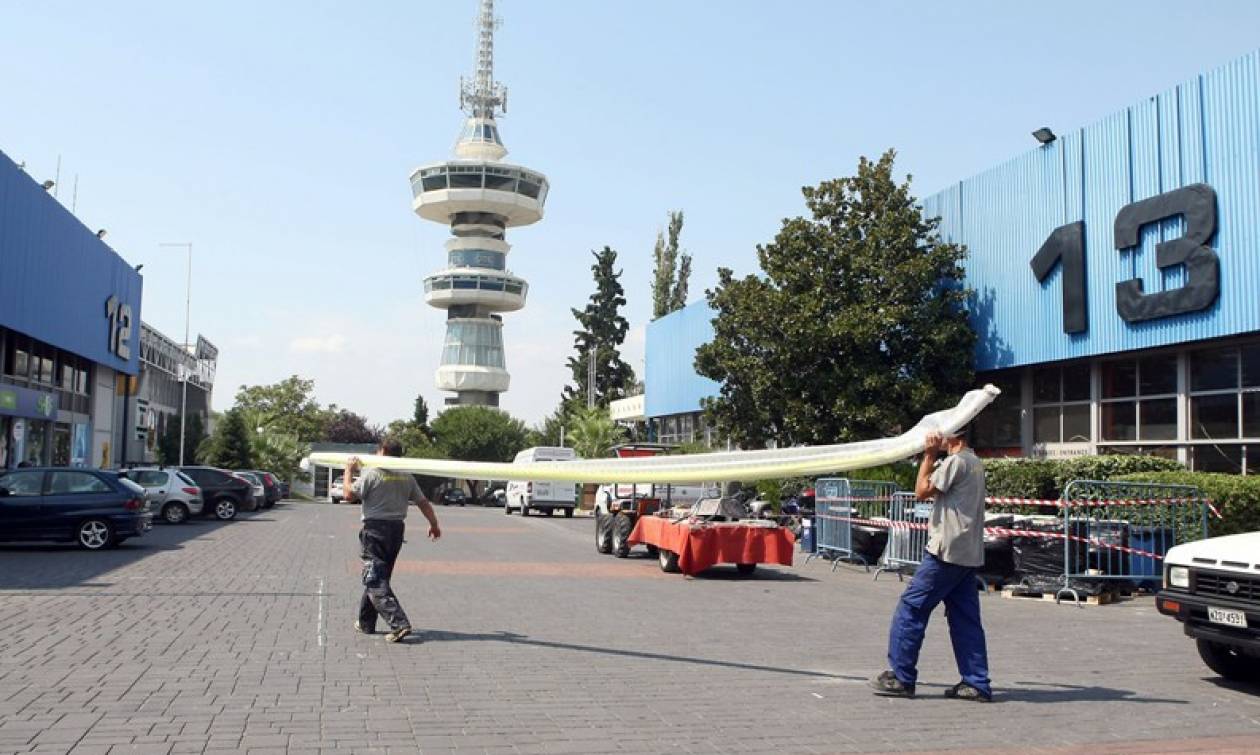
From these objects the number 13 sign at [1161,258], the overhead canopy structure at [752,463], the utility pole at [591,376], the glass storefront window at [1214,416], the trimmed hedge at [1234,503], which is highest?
the utility pole at [591,376]

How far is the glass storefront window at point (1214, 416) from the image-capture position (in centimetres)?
2130

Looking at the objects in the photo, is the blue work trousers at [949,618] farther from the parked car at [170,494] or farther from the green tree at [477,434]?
the green tree at [477,434]

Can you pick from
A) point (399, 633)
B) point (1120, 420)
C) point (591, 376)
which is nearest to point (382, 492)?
point (399, 633)

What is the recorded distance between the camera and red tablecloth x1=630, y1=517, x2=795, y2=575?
58.9 ft

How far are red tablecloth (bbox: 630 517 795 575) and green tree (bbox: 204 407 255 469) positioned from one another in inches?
2051

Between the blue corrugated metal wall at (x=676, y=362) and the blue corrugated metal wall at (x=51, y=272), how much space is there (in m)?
23.2

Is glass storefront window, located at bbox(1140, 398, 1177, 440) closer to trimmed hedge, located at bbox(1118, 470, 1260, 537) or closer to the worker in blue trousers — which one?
trimmed hedge, located at bbox(1118, 470, 1260, 537)

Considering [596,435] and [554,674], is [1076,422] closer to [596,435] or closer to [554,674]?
[554,674]

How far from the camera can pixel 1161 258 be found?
21.5 meters

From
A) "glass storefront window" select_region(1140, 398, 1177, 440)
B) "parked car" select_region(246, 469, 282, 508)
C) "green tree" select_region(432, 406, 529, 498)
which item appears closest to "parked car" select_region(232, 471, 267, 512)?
"parked car" select_region(246, 469, 282, 508)

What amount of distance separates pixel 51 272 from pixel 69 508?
2035 centimetres

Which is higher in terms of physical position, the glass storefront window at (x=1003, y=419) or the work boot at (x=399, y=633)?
the glass storefront window at (x=1003, y=419)

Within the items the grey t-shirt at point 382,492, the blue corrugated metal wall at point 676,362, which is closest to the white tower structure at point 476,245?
the blue corrugated metal wall at point 676,362

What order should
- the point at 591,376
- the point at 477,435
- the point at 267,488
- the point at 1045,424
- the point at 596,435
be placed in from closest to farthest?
the point at 1045,424 < the point at 267,488 < the point at 596,435 < the point at 591,376 < the point at 477,435
